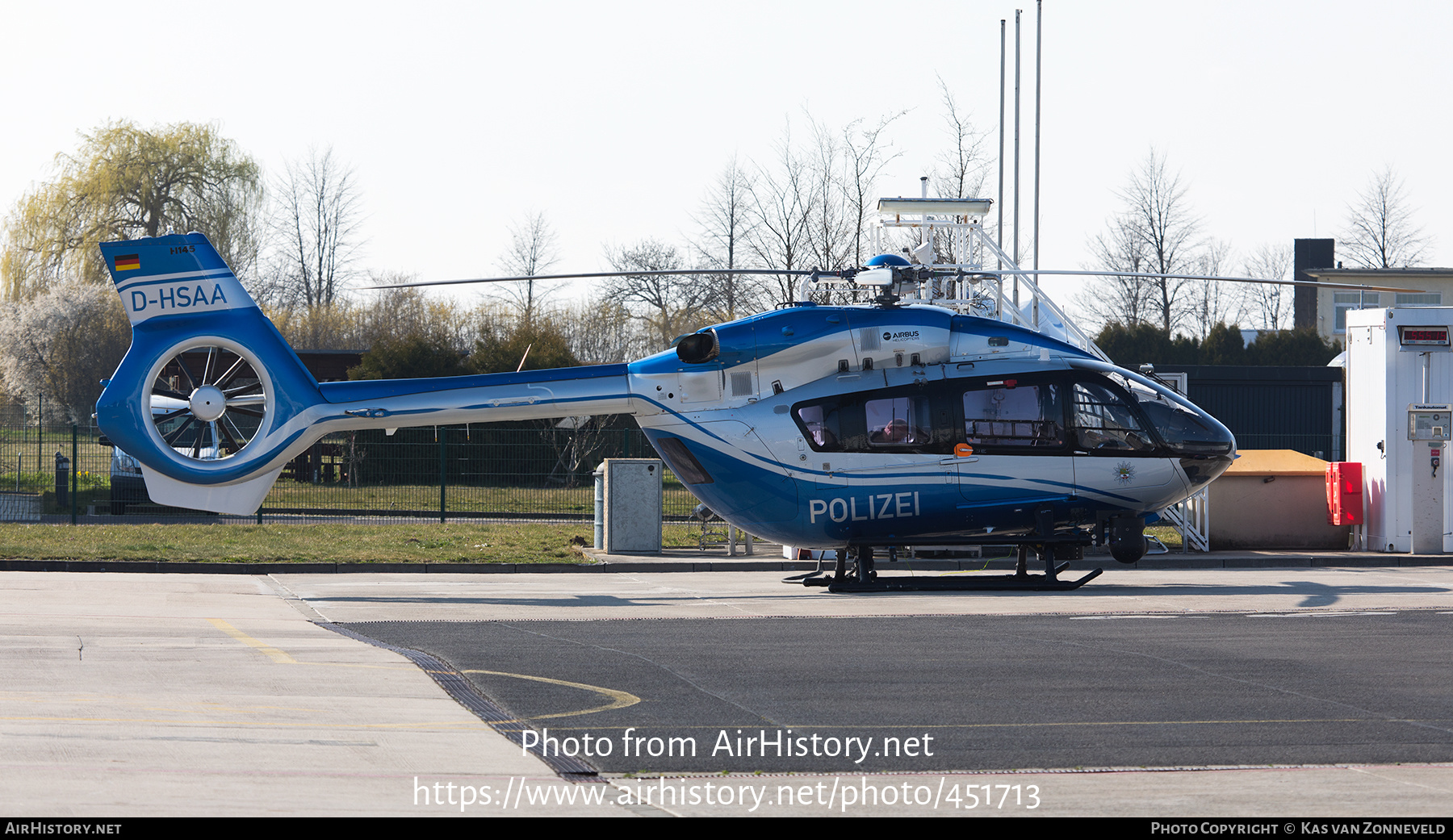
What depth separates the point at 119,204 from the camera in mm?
50719

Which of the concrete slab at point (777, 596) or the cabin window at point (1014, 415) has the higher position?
the cabin window at point (1014, 415)

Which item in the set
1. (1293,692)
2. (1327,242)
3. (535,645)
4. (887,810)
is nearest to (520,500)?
(535,645)

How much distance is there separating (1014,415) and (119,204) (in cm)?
→ 4583

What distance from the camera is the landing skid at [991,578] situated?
15.2 meters

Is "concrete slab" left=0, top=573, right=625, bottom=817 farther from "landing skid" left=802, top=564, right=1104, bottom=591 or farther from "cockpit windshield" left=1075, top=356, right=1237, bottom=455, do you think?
"cockpit windshield" left=1075, top=356, right=1237, bottom=455

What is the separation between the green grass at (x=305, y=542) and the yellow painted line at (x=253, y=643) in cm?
592

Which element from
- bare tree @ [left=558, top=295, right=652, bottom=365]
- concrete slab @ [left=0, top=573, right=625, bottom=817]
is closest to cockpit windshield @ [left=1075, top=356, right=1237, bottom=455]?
concrete slab @ [left=0, top=573, right=625, bottom=817]

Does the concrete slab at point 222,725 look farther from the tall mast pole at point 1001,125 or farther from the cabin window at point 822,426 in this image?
the tall mast pole at point 1001,125

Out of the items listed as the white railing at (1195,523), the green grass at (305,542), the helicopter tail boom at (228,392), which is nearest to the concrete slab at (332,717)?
the helicopter tail boom at (228,392)

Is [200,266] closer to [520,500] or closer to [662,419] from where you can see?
[662,419]

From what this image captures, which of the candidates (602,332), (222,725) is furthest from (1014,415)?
(602,332)

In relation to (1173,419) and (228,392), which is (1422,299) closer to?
(1173,419)

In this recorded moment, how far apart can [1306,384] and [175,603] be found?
93.8 feet

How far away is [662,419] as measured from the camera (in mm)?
15375
